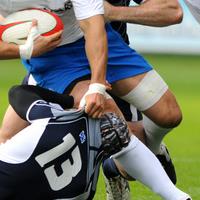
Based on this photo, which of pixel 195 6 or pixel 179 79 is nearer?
pixel 195 6

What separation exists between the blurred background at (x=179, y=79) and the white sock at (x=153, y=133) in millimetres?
361

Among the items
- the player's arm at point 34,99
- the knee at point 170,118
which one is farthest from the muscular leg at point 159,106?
the player's arm at point 34,99

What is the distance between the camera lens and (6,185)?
576 cm

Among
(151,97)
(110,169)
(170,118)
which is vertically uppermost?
(151,97)

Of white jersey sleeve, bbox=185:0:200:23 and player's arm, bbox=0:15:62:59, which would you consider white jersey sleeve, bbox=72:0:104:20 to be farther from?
white jersey sleeve, bbox=185:0:200:23

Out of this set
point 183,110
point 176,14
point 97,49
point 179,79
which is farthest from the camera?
point 179,79

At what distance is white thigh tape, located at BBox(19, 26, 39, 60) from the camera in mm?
6000

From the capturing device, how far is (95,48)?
597 centimetres

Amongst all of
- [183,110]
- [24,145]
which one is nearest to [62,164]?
[24,145]

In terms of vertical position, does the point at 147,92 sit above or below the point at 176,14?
below

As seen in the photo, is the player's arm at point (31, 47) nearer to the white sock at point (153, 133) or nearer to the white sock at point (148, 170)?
the white sock at point (148, 170)

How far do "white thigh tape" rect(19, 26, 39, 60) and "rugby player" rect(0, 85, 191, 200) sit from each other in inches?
7.7

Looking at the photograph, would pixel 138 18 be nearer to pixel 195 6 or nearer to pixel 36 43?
pixel 195 6

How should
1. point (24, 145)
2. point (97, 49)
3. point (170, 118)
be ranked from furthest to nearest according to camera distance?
point (170, 118) < point (97, 49) < point (24, 145)
